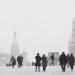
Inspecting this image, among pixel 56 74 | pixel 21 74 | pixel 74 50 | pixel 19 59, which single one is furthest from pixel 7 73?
pixel 74 50

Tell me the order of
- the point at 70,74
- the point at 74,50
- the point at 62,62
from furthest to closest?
the point at 74,50, the point at 62,62, the point at 70,74

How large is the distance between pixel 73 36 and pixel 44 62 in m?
88.3

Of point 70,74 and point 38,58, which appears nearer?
point 70,74

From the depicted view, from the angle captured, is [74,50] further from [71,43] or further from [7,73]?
[7,73]

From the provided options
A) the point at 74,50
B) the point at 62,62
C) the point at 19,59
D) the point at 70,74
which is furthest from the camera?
the point at 74,50

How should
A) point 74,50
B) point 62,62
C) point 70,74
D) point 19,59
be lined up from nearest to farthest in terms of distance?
point 70,74, point 62,62, point 19,59, point 74,50

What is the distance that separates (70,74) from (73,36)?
91.3 metres

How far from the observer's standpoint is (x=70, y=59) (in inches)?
1192

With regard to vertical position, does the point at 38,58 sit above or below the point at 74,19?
below

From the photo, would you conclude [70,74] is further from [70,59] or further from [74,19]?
[74,19]

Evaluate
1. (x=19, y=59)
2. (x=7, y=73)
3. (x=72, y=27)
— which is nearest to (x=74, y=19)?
(x=72, y=27)

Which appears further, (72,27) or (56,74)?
(72,27)

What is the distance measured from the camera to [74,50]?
116688 millimetres

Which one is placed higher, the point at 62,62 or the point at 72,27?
the point at 72,27
